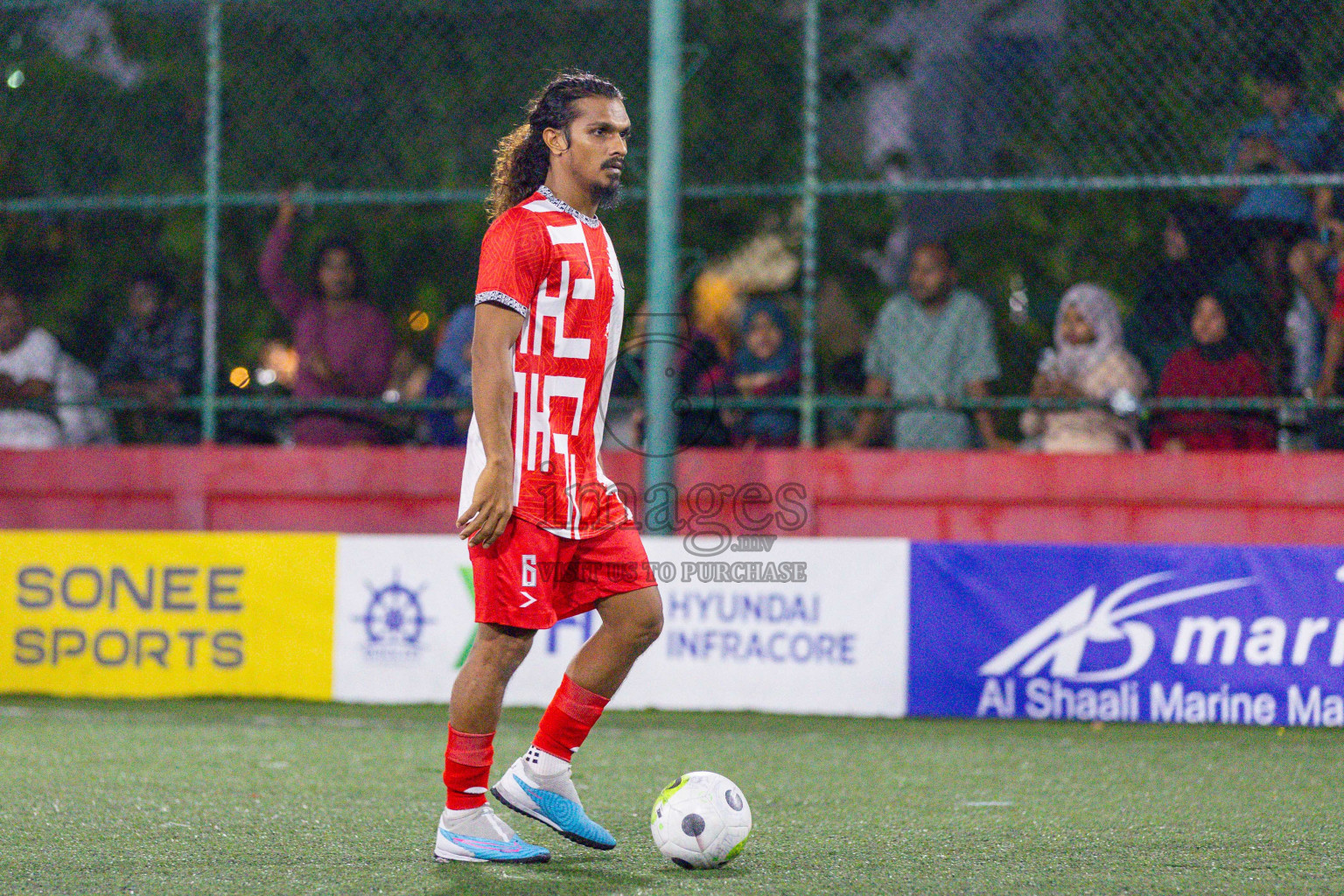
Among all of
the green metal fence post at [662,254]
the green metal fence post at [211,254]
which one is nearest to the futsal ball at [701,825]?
the green metal fence post at [662,254]

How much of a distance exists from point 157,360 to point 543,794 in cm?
588

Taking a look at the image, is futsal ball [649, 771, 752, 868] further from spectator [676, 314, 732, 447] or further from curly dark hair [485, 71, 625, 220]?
spectator [676, 314, 732, 447]

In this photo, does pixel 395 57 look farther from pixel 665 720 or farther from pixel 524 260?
pixel 524 260

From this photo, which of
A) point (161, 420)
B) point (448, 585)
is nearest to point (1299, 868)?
point (448, 585)

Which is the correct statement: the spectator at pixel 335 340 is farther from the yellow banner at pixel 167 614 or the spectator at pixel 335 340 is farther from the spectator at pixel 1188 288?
the spectator at pixel 1188 288

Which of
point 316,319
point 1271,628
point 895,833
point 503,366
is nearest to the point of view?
point 503,366

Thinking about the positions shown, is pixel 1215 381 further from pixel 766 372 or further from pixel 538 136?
pixel 538 136

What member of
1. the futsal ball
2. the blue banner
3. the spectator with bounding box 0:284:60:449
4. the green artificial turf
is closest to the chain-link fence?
the spectator with bounding box 0:284:60:449

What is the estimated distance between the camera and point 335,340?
31.3 ft

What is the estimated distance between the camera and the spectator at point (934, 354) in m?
8.87

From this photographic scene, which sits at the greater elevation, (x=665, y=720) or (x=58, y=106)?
(x=58, y=106)

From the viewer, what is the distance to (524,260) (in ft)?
14.5

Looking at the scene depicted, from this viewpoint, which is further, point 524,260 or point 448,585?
point 448,585

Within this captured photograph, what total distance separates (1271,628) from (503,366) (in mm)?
4540
